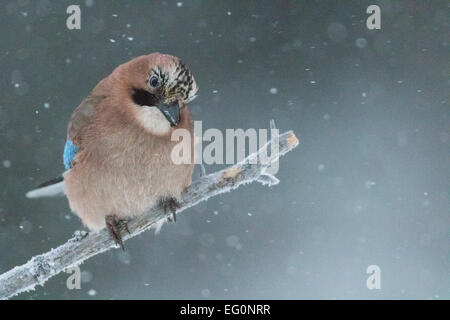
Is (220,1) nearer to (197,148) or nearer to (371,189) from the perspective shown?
(371,189)

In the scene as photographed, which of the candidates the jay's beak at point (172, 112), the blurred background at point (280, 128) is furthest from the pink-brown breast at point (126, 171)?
the blurred background at point (280, 128)

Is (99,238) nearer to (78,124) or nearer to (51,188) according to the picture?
(78,124)

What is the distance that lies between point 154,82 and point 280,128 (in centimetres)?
319

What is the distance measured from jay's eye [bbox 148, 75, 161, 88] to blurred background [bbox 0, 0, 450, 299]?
9.50 feet

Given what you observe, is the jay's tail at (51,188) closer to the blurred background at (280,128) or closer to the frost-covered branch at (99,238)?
the frost-covered branch at (99,238)

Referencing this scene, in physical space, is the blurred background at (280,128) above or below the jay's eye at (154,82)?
above

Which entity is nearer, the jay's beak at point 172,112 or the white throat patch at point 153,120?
the jay's beak at point 172,112

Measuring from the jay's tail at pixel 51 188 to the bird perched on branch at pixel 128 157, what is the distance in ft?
1.38

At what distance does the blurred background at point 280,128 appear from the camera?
7.14 meters

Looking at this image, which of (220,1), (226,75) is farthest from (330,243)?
(220,1)

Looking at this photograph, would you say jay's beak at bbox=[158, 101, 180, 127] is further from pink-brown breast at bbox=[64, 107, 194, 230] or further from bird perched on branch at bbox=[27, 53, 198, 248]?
pink-brown breast at bbox=[64, 107, 194, 230]

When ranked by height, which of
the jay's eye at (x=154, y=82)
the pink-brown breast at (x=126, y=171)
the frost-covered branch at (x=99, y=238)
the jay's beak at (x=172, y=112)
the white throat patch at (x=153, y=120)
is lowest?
the frost-covered branch at (x=99, y=238)

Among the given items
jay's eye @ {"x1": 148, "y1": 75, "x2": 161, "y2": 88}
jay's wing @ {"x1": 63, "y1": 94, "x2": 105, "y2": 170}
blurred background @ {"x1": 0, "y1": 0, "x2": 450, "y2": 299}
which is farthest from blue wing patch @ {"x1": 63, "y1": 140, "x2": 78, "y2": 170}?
blurred background @ {"x1": 0, "y1": 0, "x2": 450, "y2": 299}

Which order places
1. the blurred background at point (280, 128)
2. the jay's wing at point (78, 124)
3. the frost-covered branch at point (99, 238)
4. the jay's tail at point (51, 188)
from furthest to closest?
the blurred background at point (280, 128)
the jay's tail at point (51, 188)
the jay's wing at point (78, 124)
the frost-covered branch at point (99, 238)
